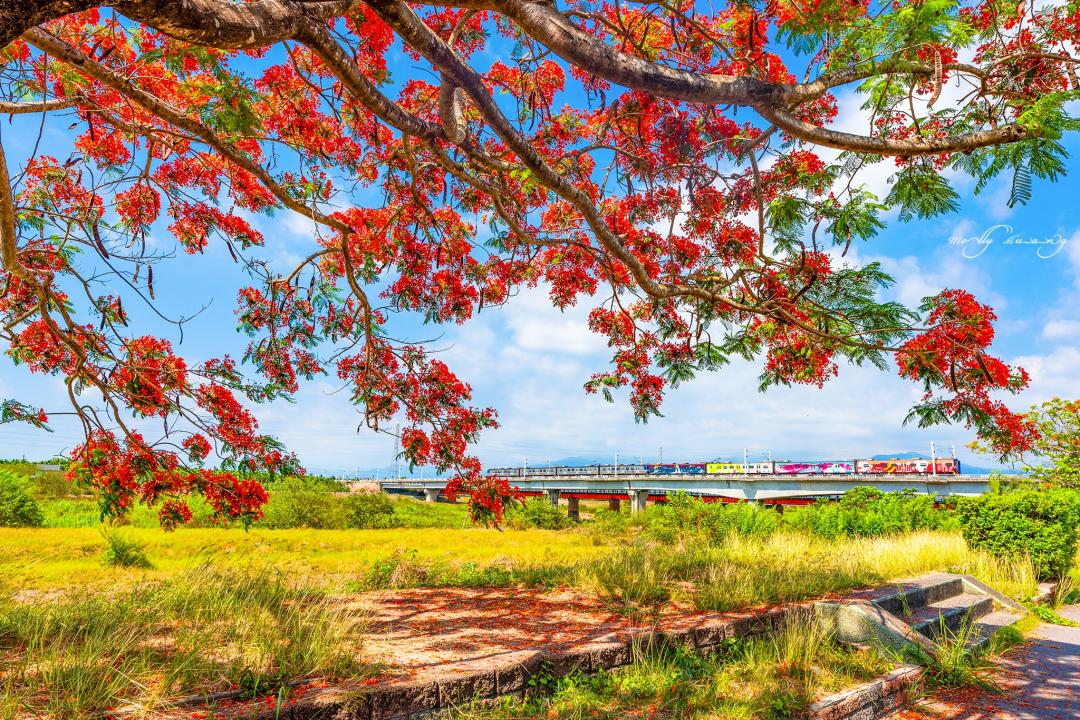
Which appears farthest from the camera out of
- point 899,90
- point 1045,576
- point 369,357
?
point 1045,576

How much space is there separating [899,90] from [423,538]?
1552 centimetres

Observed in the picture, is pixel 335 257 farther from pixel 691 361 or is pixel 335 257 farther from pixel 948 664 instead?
pixel 948 664

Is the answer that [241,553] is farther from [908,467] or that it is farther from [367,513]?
[908,467]

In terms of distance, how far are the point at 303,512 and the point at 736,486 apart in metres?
27.4

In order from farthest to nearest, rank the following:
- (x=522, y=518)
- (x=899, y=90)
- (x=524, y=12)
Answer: (x=522, y=518) → (x=899, y=90) → (x=524, y=12)

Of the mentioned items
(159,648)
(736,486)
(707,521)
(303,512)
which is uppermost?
(159,648)

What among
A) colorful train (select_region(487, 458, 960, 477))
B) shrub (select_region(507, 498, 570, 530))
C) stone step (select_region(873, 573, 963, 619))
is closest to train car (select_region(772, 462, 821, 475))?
colorful train (select_region(487, 458, 960, 477))

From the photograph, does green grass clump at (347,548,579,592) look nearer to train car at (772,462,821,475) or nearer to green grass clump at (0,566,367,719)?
green grass clump at (0,566,367,719)

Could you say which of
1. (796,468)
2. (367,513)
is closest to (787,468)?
(796,468)

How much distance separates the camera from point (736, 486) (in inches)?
1414

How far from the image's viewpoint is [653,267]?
27.2ft

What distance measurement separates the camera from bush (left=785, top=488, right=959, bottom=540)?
44.5 feet

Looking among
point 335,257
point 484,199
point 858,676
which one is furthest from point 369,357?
point 858,676

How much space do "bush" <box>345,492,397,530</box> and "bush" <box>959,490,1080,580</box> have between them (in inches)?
783
